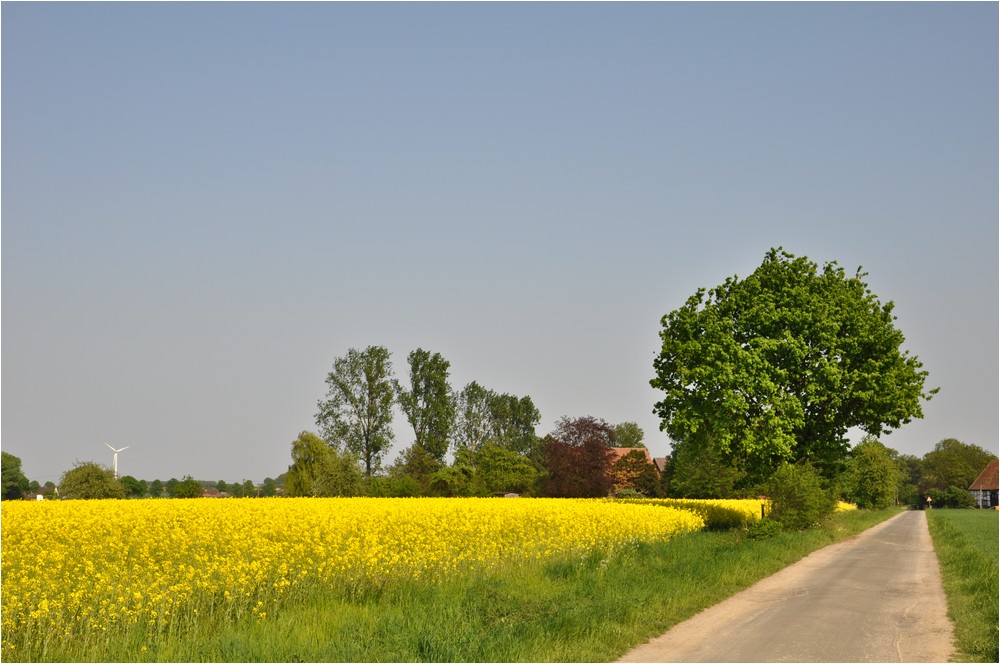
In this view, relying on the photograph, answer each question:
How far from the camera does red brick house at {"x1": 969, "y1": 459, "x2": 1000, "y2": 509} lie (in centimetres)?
16712

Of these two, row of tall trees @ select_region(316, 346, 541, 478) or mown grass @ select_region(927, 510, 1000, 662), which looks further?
row of tall trees @ select_region(316, 346, 541, 478)

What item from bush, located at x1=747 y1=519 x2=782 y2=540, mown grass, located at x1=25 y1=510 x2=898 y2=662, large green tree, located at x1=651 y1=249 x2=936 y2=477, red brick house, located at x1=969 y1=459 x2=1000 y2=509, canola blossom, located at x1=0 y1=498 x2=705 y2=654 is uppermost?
large green tree, located at x1=651 y1=249 x2=936 y2=477

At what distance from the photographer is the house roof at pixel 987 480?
167125 mm

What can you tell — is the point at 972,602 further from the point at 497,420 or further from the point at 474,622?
the point at 497,420

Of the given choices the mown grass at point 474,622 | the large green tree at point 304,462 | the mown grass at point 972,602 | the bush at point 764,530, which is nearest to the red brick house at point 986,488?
the large green tree at point 304,462

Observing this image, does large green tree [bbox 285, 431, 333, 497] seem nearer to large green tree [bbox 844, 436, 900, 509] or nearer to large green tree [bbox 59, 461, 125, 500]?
large green tree [bbox 59, 461, 125, 500]

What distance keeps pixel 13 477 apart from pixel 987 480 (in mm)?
150869

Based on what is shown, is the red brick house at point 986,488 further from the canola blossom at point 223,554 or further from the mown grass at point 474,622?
the mown grass at point 474,622

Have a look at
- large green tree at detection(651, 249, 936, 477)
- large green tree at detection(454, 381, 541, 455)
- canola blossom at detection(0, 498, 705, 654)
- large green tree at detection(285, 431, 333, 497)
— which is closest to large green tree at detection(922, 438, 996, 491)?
large green tree at detection(454, 381, 541, 455)

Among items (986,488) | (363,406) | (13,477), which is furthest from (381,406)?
(986,488)

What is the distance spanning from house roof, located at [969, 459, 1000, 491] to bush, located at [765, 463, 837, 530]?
145m

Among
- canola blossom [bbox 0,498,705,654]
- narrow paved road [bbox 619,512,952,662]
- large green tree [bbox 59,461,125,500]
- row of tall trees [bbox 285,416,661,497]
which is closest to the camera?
canola blossom [bbox 0,498,705,654]

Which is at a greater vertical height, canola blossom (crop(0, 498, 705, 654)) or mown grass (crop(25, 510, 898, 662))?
canola blossom (crop(0, 498, 705, 654))

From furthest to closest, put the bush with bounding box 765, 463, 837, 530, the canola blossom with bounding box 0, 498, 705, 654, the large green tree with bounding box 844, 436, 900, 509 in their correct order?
the large green tree with bounding box 844, 436, 900, 509 < the bush with bounding box 765, 463, 837, 530 < the canola blossom with bounding box 0, 498, 705, 654
